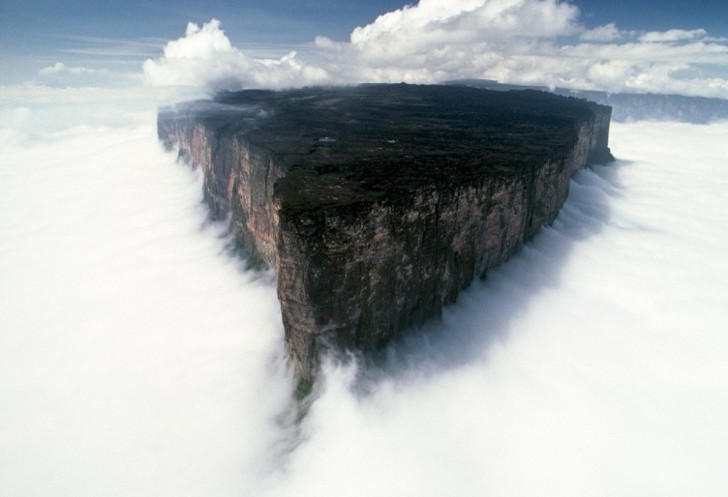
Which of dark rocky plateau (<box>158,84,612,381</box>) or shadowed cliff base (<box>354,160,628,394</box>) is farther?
shadowed cliff base (<box>354,160,628,394</box>)

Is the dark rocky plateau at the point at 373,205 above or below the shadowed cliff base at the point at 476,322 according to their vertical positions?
above

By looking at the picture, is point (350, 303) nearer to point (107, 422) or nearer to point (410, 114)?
point (107, 422)

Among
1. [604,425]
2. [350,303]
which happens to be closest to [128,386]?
[350,303]

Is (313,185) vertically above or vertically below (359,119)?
below

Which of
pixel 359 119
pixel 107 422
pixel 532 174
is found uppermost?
pixel 359 119

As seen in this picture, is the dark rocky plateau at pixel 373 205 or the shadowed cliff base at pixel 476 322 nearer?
the dark rocky plateau at pixel 373 205

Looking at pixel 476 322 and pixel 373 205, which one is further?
pixel 476 322

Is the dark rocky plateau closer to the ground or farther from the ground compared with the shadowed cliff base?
farther from the ground

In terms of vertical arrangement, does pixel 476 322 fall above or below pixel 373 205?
below
